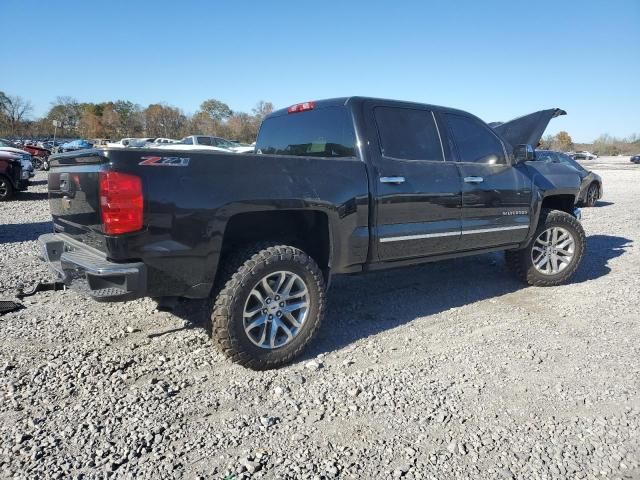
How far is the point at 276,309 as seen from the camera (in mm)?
3227

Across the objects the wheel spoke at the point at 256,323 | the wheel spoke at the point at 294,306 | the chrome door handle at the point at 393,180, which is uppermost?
the chrome door handle at the point at 393,180

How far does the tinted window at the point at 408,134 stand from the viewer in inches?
151

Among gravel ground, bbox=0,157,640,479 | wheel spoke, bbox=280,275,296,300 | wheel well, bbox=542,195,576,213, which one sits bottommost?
gravel ground, bbox=0,157,640,479

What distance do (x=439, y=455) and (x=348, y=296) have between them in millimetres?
2602

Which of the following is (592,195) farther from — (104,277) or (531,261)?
(104,277)

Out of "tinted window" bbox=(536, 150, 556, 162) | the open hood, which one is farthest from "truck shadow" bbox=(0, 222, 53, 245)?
"tinted window" bbox=(536, 150, 556, 162)

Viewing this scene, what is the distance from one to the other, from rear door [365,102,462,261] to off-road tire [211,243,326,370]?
0.73m

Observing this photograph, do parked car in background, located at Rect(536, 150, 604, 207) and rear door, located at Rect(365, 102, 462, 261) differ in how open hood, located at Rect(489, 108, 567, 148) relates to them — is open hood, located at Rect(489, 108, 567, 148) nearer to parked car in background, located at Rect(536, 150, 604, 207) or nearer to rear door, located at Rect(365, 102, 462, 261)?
rear door, located at Rect(365, 102, 462, 261)

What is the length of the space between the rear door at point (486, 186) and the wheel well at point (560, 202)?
2.86ft

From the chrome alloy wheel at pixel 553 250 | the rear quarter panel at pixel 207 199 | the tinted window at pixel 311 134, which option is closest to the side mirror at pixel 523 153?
the chrome alloy wheel at pixel 553 250

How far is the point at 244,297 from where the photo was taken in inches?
120

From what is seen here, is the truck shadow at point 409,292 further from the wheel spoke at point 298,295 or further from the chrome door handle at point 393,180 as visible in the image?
the chrome door handle at point 393,180

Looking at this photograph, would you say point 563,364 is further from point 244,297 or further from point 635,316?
point 244,297

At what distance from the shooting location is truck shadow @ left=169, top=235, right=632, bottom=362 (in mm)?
3956
